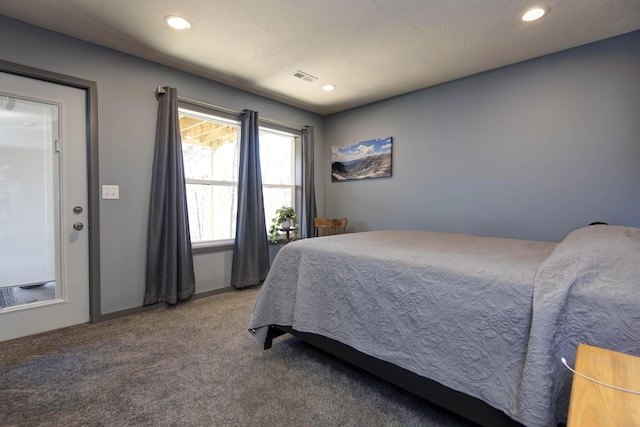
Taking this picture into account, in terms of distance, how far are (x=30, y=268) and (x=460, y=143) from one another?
4.10 meters

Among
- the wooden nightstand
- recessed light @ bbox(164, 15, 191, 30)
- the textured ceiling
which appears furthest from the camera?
recessed light @ bbox(164, 15, 191, 30)

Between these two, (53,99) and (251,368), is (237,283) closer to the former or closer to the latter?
(251,368)

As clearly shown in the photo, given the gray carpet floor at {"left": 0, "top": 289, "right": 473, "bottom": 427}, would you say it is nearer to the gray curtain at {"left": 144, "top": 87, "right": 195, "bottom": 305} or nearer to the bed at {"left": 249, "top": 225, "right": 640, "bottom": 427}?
the bed at {"left": 249, "top": 225, "right": 640, "bottom": 427}

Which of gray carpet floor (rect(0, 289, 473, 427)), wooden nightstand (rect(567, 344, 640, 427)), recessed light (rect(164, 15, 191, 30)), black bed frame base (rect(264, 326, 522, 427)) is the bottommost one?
gray carpet floor (rect(0, 289, 473, 427))

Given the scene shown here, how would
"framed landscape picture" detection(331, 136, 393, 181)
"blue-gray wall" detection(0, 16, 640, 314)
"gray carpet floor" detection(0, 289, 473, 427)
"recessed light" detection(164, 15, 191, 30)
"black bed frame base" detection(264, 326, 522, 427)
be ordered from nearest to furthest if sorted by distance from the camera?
"black bed frame base" detection(264, 326, 522, 427)
"gray carpet floor" detection(0, 289, 473, 427)
"recessed light" detection(164, 15, 191, 30)
"blue-gray wall" detection(0, 16, 640, 314)
"framed landscape picture" detection(331, 136, 393, 181)

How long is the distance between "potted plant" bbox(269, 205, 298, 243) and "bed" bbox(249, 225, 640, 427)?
5.90 feet

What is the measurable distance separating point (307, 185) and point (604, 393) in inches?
145

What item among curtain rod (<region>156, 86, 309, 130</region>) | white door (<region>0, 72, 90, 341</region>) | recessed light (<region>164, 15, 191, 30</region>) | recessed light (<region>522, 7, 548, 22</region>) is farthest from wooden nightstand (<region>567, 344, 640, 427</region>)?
curtain rod (<region>156, 86, 309, 130</region>)

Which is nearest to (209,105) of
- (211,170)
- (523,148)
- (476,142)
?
(211,170)

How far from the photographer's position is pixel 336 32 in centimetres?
224

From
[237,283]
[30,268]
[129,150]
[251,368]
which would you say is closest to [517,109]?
[251,368]

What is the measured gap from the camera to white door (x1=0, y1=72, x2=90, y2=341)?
2121 millimetres

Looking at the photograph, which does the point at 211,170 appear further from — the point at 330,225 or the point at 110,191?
the point at 330,225

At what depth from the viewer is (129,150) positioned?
103 inches
